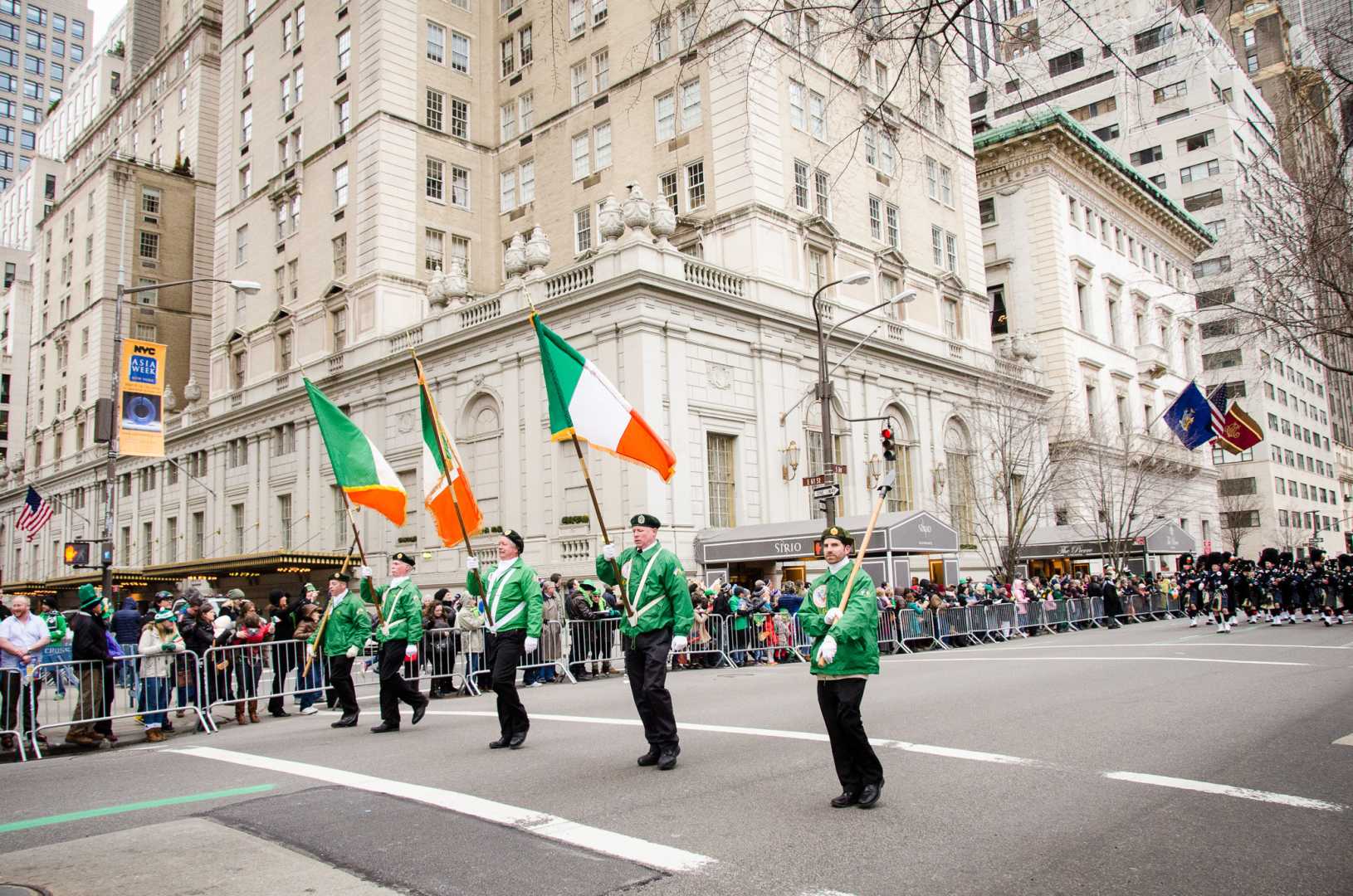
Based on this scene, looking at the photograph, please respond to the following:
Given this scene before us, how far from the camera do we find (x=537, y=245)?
3169 centimetres

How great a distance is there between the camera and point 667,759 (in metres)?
8.18

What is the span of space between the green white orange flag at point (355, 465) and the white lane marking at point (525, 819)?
6.14 metres

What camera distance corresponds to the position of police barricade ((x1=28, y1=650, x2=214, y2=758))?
1181 cm

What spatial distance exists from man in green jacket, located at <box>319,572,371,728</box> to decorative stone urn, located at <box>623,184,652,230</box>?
753 inches

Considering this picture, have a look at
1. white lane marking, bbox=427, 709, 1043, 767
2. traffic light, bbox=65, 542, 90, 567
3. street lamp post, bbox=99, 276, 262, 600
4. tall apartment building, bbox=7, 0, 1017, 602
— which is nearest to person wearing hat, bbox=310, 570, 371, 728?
white lane marking, bbox=427, 709, 1043, 767

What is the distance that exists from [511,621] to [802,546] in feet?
55.9

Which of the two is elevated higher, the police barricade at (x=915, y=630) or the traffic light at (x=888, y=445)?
the traffic light at (x=888, y=445)

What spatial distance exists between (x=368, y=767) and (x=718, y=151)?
28.3m

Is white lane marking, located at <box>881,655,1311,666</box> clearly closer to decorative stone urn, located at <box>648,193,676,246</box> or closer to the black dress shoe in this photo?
the black dress shoe

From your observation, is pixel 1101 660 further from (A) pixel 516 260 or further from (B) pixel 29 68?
(B) pixel 29 68

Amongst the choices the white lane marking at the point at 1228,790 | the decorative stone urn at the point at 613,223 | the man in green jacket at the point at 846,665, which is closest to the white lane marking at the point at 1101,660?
the white lane marking at the point at 1228,790

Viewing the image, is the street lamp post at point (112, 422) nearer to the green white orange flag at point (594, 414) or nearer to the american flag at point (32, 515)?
the green white orange flag at point (594, 414)

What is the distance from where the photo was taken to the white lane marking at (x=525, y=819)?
553cm

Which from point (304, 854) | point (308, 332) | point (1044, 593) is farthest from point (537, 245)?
point (304, 854)
